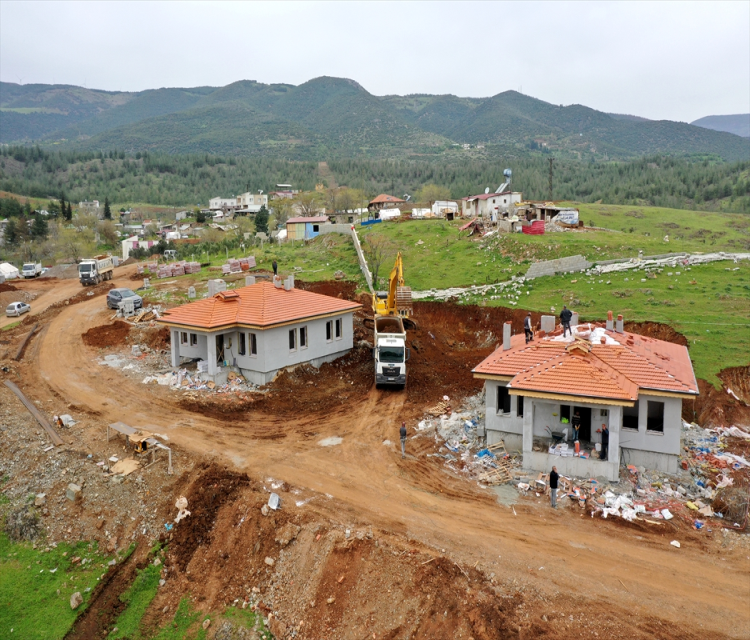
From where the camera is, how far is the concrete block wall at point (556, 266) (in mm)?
40344

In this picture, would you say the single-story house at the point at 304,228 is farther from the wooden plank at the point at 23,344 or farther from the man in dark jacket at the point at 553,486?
the man in dark jacket at the point at 553,486

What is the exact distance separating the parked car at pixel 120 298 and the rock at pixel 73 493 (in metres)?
24.4

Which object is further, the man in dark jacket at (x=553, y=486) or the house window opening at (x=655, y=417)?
the house window opening at (x=655, y=417)

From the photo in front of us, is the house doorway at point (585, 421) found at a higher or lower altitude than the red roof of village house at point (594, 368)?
lower

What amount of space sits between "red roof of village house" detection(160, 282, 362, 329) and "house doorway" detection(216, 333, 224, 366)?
4.53ft

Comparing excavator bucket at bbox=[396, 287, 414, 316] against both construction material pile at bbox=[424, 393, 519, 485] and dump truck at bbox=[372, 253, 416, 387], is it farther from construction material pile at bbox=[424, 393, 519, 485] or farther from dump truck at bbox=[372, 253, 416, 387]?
construction material pile at bbox=[424, 393, 519, 485]

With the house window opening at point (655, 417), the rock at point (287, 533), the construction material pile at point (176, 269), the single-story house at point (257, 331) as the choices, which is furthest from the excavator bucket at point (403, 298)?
the construction material pile at point (176, 269)

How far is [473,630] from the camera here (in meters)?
11.3

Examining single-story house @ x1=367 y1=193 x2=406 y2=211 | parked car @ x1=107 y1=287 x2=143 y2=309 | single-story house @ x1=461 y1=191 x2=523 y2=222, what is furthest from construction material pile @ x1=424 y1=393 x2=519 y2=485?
single-story house @ x1=367 y1=193 x2=406 y2=211

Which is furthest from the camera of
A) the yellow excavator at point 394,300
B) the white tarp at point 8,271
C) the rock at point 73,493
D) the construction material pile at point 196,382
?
the white tarp at point 8,271

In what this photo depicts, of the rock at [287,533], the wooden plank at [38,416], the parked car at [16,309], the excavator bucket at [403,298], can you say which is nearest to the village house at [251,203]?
the parked car at [16,309]

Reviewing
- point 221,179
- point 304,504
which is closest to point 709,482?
point 304,504

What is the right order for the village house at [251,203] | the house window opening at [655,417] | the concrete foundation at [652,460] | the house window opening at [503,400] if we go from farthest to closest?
1. the village house at [251,203]
2. the house window opening at [503,400]
3. the house window opening at [655,417]
4. the concrete foundation at [652,460]

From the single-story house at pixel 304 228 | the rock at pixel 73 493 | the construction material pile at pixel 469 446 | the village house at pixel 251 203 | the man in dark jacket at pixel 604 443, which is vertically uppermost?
the village house at pixel 251 203
